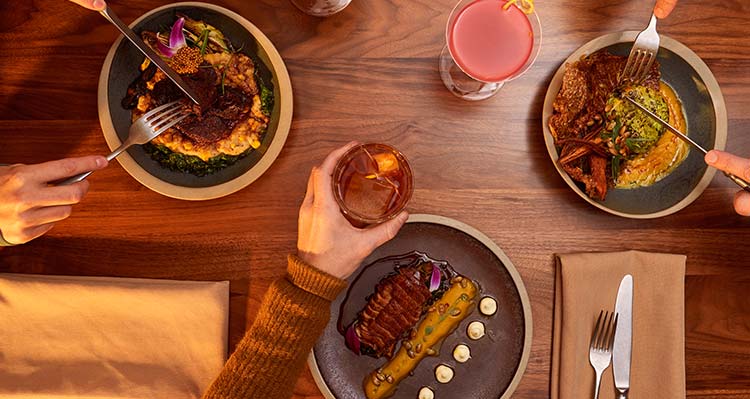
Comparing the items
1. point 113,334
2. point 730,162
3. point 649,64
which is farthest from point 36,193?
point 730,162

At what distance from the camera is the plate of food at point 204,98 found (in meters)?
1.43

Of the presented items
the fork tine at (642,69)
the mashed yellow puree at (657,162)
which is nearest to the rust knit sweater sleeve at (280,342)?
the mashed yellow puree at (657,162)

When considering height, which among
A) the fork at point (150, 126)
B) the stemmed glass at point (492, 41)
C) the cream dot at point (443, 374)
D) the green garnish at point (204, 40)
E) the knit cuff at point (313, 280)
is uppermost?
the stemmed glass at point (492, 41)

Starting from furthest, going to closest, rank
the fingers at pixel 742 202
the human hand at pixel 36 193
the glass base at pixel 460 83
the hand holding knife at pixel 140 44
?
the glass base at pixel 460 83 → the fingers at pixel 742 202 → the human hand at pixel 36 193 → the hand holding knife at pixel 140 44

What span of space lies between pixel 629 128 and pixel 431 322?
69 centimetres

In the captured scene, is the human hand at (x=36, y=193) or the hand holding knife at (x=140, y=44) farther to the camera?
the human hand at (x=36, y=193)

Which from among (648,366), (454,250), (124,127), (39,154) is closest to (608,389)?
(648,366)

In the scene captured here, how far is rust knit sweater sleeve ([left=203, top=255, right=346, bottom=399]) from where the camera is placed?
51.8 inches

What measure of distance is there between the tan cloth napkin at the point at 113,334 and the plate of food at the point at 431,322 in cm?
31

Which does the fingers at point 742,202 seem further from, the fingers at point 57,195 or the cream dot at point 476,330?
the fingers at point 57,195

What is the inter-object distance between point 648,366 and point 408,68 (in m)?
0.98

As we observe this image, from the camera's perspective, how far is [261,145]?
1.46 m

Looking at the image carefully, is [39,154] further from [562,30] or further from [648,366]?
[648,366]

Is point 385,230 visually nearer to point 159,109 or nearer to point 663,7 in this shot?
point 159,109
